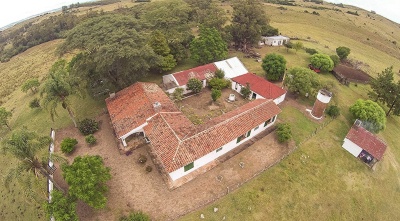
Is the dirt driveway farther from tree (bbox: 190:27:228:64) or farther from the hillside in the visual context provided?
tree (bbox: 190:27:228:64)

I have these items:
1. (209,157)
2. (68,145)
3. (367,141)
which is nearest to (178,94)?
(209,157)

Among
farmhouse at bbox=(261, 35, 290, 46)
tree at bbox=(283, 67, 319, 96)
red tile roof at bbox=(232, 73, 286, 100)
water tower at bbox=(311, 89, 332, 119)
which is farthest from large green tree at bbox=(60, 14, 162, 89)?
farmhouse at bbox=(261, 35, 290, 46)

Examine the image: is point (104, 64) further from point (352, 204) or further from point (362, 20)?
point (362, 20)

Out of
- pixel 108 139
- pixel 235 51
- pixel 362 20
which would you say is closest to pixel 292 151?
pixel 108 139

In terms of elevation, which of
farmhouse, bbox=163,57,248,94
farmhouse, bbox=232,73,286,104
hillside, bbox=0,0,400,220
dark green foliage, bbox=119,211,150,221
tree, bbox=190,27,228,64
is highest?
tree, bbox=190,27,228,64

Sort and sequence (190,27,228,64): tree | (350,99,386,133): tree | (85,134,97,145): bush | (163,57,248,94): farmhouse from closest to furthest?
(85,134,97,145): bush
(350,99,386,133): tree
(163,57,248,94): farmhouse
(190,27,228,64): tree

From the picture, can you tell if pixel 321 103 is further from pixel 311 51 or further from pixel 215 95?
pixel 311 51

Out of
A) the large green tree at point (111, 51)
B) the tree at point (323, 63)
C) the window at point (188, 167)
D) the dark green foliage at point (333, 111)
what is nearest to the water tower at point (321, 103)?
the dark green foliage at point (333, 111)
